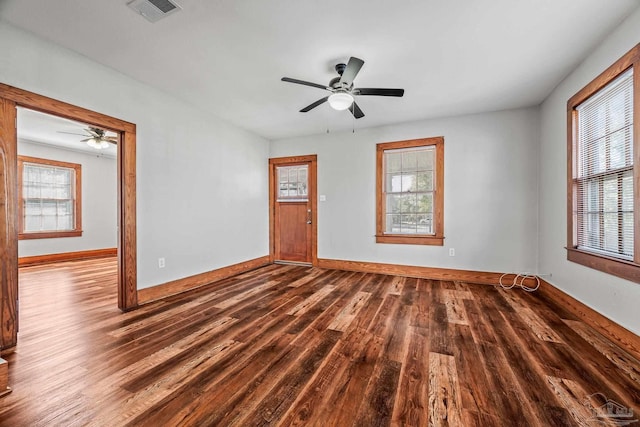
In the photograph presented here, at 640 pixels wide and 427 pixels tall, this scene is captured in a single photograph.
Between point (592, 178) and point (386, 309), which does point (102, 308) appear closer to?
point (386, 309)

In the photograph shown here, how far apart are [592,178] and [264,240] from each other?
4.91 meters

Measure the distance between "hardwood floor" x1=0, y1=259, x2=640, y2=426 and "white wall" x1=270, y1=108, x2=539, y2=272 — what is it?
3.23 feet

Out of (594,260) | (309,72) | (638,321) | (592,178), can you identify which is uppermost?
(309,72)

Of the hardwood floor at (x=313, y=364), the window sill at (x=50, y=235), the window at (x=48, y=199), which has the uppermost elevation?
the window at (x=48, y=199)

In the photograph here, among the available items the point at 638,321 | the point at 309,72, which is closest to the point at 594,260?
the point at 638,321

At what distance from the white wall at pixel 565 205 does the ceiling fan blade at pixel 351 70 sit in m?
2.11

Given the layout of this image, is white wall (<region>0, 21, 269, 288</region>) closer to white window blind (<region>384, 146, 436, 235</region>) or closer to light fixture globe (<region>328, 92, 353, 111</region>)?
light fixture globe (<region>328, 92, 353, 111</region>)

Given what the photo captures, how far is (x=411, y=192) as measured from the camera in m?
4.62

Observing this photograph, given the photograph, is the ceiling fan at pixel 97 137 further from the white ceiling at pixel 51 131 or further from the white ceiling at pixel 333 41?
the white ceiling at pixel 333 41

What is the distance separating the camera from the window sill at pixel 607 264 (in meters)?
2.10

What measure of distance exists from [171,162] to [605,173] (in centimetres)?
478

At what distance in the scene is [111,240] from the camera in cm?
698

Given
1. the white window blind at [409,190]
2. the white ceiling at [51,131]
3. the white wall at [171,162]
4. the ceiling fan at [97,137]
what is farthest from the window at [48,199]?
the white window blind at [409,190]

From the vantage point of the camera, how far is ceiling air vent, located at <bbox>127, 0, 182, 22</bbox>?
6.42 ft
